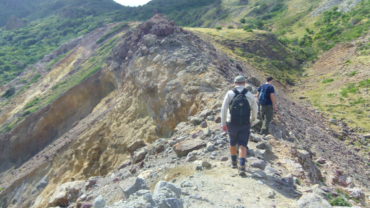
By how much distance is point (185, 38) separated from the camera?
524 inches

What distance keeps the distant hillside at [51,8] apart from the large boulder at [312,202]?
7935 centimetres

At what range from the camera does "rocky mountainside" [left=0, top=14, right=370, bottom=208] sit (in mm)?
4048

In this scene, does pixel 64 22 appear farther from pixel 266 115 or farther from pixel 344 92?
pixel 266 115

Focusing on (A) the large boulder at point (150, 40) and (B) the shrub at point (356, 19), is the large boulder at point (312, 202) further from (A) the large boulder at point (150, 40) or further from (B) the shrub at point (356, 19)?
(B) the shrub at point (356, 19)

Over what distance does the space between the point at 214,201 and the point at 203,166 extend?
1.23 meters

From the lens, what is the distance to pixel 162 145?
6.84 metres

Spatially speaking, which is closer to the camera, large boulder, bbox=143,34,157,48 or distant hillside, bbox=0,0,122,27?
large boulder, bbox=143,34,157,48

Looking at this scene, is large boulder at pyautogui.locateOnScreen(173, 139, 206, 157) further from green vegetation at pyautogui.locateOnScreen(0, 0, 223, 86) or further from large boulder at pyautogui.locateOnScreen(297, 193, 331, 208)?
green vegetation at pyautogui.locateOnScreen(0, 0, 223, 86)

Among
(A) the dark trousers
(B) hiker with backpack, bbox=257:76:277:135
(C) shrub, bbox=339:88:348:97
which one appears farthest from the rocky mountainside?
(C) shrub, bbox=339:88:348:97

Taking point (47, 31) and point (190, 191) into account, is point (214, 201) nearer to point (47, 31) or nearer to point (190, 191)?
point (190, 191)

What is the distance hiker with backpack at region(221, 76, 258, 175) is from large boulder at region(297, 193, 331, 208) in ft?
3.55

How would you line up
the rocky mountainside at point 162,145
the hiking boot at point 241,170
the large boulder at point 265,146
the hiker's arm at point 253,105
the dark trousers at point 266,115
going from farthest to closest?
the dark trousers at point 266,115 < the large boulder at point 265,146 < the hiker's arm at point 253,105 < the hiking boot at point 241,170 < the rocky mountainside at point 162,145

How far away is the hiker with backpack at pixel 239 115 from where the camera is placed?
4328 mm

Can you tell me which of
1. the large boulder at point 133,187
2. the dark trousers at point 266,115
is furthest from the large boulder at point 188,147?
the large boulder at point 133,187
